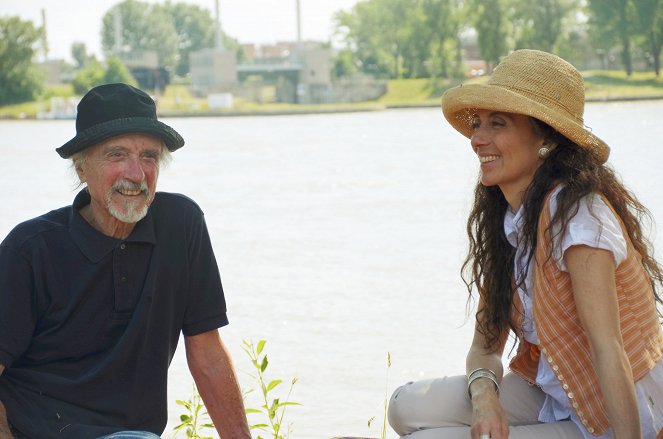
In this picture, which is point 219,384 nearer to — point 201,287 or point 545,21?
point 201,287

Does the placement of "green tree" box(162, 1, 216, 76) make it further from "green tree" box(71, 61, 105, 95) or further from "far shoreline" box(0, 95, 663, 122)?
"far shoreline" box(0, 95, 663, 122)

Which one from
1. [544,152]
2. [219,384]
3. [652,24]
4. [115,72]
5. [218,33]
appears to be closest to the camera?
[544,152]

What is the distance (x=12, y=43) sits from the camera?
68.2 metres

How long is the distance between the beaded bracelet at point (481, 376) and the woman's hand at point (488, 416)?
0.15ft

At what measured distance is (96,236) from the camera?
247cm

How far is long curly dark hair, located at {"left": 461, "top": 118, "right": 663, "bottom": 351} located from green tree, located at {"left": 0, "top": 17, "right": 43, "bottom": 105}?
67.0 m

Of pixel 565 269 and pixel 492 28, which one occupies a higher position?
pixel 565 269

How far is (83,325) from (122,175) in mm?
348

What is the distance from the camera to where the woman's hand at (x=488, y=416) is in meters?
2.50

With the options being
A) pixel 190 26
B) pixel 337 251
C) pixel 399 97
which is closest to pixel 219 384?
pixel 337 251

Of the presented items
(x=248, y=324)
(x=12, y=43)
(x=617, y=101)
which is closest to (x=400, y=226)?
(x=248, y=324)

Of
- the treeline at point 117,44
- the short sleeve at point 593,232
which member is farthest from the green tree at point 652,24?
the short sleeve at point 593,232

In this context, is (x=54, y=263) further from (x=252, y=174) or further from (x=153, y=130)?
(x=252, y=174)

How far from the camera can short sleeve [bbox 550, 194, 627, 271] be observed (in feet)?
7.55
